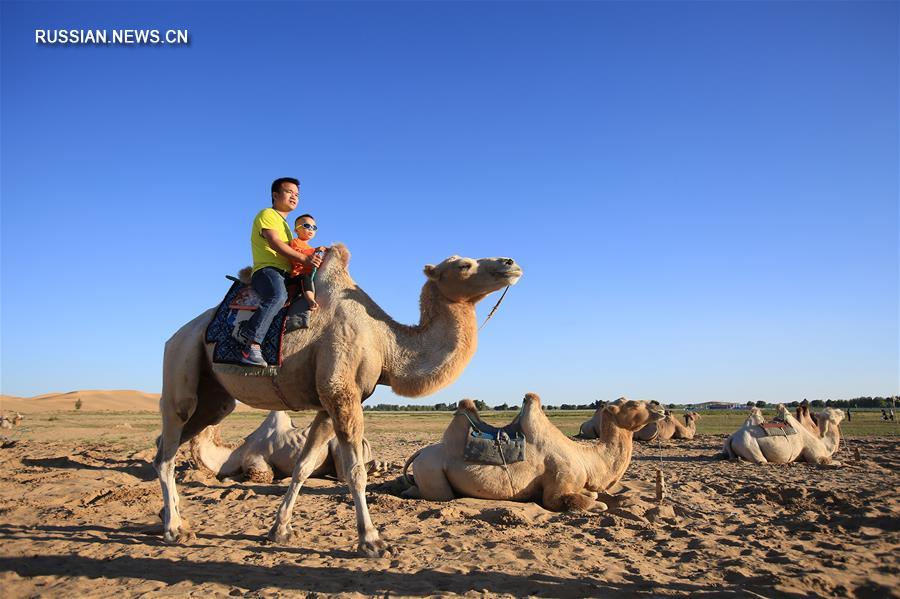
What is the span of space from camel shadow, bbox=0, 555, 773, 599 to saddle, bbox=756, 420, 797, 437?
33.9ft

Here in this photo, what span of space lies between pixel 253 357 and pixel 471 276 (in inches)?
86.5

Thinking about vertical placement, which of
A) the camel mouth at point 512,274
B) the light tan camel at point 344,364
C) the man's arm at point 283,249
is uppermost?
the man's arm at point 283,249

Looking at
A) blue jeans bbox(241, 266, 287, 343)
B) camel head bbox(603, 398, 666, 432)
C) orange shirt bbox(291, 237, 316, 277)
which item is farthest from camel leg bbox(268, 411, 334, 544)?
camel head bbox(603, 398, 666, 432)

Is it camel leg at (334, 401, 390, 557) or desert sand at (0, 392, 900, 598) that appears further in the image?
camel leg at (334, 401, 390, 557)

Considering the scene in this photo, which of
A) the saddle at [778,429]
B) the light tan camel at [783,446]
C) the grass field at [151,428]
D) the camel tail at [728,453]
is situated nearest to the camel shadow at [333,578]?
the grass field at [151,428]

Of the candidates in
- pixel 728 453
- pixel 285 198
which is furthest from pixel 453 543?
pixel 728 453

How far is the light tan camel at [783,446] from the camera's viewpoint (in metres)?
13.0

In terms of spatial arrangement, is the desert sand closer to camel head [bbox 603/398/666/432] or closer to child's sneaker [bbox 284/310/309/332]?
camel head [bbox 603/398/666/432]

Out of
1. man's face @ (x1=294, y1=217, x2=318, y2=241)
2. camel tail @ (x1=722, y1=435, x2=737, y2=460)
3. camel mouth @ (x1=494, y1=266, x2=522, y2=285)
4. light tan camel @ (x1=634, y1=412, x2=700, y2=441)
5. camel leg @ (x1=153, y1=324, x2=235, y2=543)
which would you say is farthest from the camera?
light tan camel @ (x1=634, y1=412, x2=700, y2=441)

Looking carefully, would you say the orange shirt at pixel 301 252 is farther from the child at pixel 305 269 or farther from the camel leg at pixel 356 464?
the camel leg at pixel 356 464

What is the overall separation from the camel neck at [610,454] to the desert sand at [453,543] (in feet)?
1.15

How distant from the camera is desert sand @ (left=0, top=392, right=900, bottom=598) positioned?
14.1 ft

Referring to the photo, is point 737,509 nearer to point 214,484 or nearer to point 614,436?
point 614,436

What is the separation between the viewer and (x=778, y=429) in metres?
13.2
